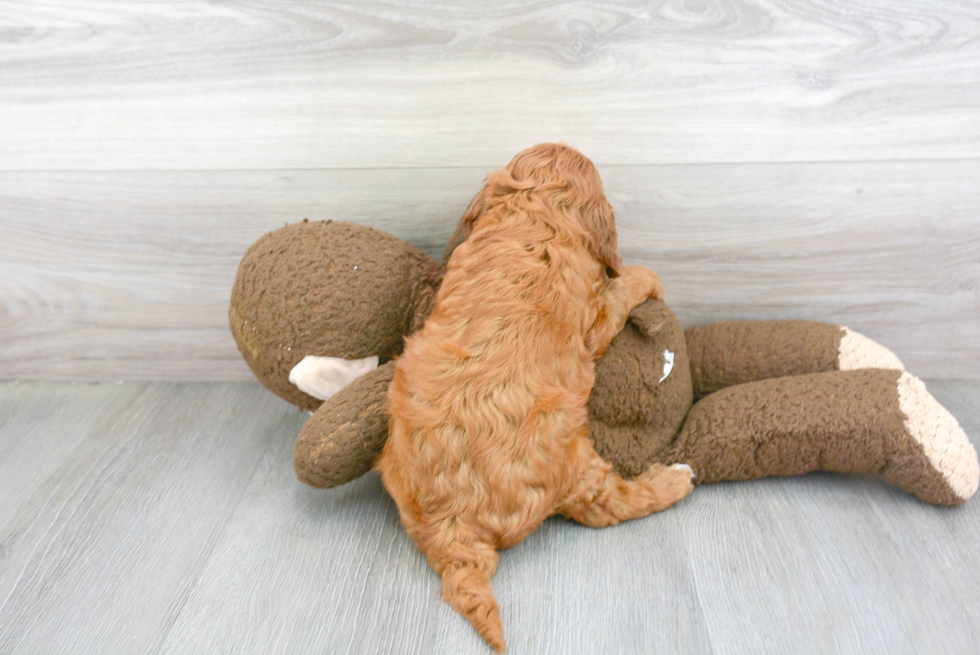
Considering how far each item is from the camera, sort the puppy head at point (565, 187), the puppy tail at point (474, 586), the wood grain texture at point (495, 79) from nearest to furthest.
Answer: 1. the puppy tail at point (474, 586)
2. the puppy head at point (565, 187)
3. the wood grain texture at point (495, 79)

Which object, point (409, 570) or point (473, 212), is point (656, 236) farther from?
point (409, 570)

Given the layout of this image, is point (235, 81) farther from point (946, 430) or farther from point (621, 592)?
point (946, 430)

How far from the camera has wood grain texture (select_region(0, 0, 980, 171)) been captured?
111 cm

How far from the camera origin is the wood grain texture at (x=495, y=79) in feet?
3.65

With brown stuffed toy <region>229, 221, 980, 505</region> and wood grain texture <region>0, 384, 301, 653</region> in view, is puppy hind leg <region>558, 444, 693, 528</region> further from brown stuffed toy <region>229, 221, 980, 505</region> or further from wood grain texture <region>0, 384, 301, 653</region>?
wood grain texture <region>0, 384, 301, 653</region>

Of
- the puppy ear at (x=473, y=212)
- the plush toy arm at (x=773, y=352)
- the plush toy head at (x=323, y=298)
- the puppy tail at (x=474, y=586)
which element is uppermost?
the puppy ear at (x=473, y=212)

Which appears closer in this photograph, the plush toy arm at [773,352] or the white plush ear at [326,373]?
the white plush ear at [326,373]

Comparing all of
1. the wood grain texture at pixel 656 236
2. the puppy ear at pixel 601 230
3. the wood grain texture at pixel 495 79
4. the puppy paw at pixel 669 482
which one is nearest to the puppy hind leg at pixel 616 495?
the puppy paw at pixel 669 482

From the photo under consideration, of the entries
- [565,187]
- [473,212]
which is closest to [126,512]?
[473,212]

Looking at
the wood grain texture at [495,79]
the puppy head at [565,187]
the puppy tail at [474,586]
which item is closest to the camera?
the puppy tail at [474,586]

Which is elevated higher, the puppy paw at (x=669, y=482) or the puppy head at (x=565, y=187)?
the puppy head at (x=565, y=187)

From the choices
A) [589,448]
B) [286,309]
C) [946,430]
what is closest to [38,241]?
[286,309]

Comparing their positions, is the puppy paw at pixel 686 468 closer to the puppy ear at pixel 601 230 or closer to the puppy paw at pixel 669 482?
the puppy paw at pixel 669 482

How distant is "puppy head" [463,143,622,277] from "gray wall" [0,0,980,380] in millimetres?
218
